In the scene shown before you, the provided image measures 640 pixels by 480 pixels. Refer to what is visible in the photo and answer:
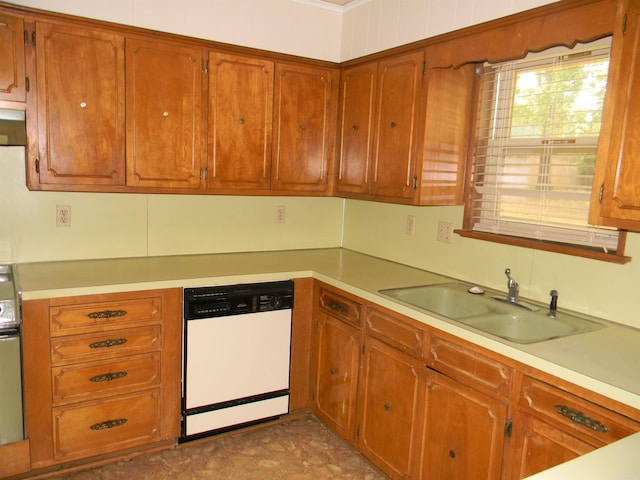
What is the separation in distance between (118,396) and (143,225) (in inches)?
39.4

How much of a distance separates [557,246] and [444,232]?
27.3 inches

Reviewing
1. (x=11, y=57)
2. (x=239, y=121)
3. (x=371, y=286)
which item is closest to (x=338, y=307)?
(x=371, y=286)

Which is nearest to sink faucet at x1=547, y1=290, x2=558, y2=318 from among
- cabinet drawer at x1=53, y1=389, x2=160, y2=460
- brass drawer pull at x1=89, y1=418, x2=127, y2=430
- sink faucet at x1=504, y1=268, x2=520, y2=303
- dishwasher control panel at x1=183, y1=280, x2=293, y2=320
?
sink faucet at x1=504, y1=268, x2=520, y2=303

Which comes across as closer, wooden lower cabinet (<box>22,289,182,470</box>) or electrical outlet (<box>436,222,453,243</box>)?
wooden lower cabinet (<box>22,289,182,470</box>)

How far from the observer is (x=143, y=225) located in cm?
294

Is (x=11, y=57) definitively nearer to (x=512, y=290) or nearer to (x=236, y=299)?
(x=236, y=299)

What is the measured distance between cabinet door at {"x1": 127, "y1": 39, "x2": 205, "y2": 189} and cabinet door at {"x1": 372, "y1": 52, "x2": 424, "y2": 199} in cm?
101

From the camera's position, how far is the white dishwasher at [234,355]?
2.55 metres

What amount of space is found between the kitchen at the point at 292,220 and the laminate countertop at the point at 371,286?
0.32 ft

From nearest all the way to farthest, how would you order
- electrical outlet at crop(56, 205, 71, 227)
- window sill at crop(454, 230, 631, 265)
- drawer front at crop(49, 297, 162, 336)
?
1. window sill at crop(454, 230, 631, 265)
2. drawer front at crop(49, 297, 162, 336)
3. electrical outlet at crop(56, 205, 71, 227)

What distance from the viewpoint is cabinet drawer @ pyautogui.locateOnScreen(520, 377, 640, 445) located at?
1.43m

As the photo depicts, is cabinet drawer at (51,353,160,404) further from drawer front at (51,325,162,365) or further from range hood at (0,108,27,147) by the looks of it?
range hood at (0,108,27,147)

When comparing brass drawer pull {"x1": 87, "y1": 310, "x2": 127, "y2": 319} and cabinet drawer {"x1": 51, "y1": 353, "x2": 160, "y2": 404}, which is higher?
brass drawer pull {"x1": 87, "y1": 310, "x2": 127, "y2": 319}

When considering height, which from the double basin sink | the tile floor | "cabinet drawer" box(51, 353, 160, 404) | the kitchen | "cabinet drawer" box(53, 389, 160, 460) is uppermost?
the kitchen
